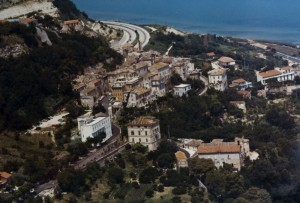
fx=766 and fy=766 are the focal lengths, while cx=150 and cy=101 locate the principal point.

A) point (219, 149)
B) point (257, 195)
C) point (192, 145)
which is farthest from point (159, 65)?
point (257, 195)

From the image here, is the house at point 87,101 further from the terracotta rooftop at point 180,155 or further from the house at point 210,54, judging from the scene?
the house at point 210,54

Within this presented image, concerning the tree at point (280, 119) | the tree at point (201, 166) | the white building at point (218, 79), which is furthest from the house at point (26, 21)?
the tree at point (201, 166)

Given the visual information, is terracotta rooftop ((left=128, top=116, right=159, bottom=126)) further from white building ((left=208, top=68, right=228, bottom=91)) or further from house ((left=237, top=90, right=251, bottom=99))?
white building ((left=208, top=68, right=228, bottom=91))

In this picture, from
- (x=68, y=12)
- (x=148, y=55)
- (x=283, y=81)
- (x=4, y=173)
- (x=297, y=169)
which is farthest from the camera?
(x=68, y=12)

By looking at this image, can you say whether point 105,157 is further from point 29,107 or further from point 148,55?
point 148,55

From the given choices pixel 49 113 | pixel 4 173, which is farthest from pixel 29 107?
pixel 4 173

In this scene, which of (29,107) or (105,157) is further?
(29,107)
